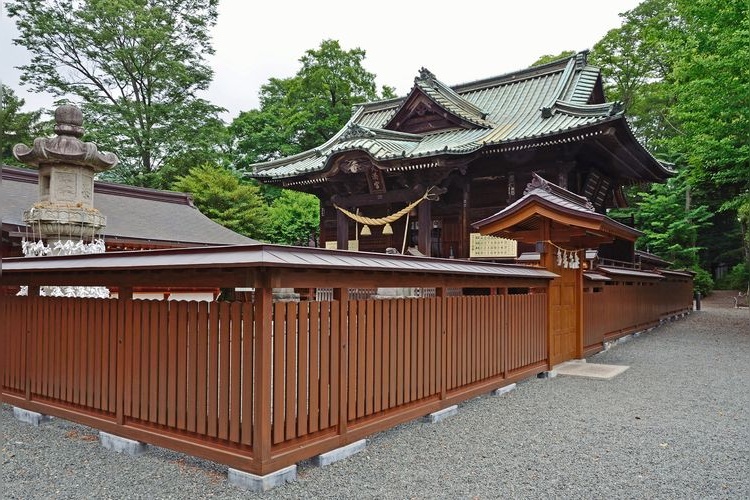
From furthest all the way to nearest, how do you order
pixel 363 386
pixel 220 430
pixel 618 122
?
pixel 618 122, pixel 363 386, pixel 220 430

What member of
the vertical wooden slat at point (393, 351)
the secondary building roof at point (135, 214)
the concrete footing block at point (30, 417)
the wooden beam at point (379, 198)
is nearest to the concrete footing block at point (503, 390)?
the vertical wooden slat at point (393, 351)

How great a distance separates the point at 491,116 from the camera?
15.3 m

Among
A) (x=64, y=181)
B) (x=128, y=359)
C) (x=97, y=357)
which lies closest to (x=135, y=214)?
(x=64, y=181)

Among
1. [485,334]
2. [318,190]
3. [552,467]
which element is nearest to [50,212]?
[485,334]

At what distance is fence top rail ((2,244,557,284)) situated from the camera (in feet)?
10.9

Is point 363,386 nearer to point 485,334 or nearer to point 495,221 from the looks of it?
point 485,334

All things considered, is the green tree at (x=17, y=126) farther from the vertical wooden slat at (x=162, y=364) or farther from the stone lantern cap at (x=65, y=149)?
the vertical wooden slat at (x=162, y=364)

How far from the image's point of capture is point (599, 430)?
4816 mm

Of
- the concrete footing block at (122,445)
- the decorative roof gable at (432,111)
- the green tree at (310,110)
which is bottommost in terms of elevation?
the concrete footing block at (122,445)

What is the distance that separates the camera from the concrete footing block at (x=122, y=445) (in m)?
3.99

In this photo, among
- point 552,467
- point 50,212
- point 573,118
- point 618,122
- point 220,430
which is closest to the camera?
point 220,430

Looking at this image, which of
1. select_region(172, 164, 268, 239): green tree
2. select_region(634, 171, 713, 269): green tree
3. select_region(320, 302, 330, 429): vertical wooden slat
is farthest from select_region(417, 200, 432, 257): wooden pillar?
select_region(634, 171, 713, 269): green tree

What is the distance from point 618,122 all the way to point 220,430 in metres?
10.9

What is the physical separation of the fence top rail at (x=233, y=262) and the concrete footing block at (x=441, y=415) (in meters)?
1.44
